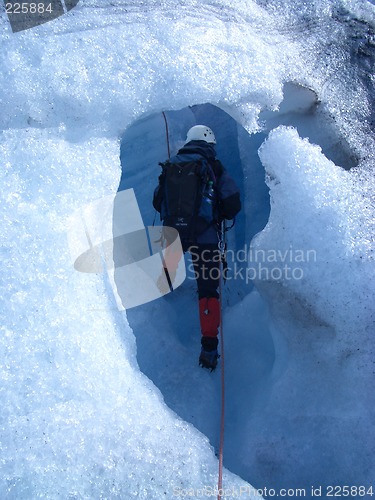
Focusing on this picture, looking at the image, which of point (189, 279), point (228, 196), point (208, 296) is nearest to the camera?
point (208, 296)

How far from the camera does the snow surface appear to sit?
1.97 m

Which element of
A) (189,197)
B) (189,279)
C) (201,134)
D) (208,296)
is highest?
(201,134)

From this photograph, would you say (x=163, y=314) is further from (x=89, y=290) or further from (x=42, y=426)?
(x=42, y=426)

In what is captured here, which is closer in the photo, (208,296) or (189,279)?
(208,296)

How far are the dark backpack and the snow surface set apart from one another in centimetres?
42

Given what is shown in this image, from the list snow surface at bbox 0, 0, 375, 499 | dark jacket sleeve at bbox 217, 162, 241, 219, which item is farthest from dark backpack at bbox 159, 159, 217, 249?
snow surface at bbox 0, 0, 375, 499

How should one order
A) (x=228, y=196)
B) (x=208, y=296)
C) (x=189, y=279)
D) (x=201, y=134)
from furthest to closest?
(x=189, y=279) < (x=201, y=134) < (x=228, y=196) < (x=208, y=296)

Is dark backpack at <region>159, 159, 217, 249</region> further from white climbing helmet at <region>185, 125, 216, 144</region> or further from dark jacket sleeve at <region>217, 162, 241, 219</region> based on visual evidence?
white climbing helmet at <region>185, 125, 216, 144</region>

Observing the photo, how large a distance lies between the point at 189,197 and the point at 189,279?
946mm

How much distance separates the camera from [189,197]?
3.15 metres

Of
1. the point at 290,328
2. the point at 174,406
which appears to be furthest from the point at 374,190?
the point at 174,406

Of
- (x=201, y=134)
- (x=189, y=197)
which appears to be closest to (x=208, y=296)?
(x=189, y=197)

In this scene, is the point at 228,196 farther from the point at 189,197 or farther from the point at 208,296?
the point at 208,296

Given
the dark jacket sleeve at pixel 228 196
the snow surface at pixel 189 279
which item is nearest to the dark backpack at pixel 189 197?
the dark jacket sleeve at pixel 228 196
